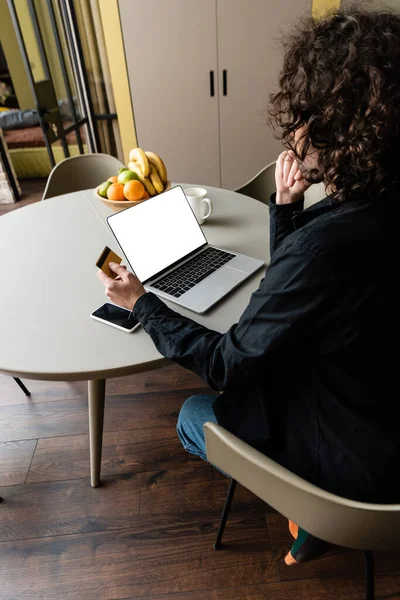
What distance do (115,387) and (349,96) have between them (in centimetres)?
157

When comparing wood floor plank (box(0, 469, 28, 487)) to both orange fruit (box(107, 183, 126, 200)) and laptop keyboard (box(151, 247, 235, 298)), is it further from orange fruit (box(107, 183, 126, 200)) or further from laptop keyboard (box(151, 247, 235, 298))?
orange fruit (box(107, 183, 126, 200))

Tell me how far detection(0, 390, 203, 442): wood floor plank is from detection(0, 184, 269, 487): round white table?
1.02 feet

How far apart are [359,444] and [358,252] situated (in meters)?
0.40

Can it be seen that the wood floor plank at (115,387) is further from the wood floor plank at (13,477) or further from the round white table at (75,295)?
the round white table at (75,295)

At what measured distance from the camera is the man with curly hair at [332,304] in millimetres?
646

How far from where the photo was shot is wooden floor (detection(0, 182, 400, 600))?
1210mm

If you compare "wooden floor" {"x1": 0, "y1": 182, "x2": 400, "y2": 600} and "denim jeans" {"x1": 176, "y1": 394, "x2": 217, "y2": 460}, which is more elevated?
"denim jeans" {"x1": 176, "y1": 394, "x2": 217, "y2": 460}

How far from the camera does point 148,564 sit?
1.26 m

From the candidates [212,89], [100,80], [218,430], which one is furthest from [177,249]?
[100,80]

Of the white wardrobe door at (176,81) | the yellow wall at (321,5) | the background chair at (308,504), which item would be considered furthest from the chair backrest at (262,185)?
the background chair at (308,504)

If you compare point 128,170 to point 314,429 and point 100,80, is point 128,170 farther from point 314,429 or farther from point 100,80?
point 100,80

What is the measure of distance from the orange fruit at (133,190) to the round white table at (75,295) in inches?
5.9

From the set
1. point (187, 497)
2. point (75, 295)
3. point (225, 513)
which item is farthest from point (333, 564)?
point (75, 295)

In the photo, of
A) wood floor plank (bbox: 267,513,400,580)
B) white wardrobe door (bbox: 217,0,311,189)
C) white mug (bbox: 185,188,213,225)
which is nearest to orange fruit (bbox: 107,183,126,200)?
white mug (bbox: 185,188,213,225)
